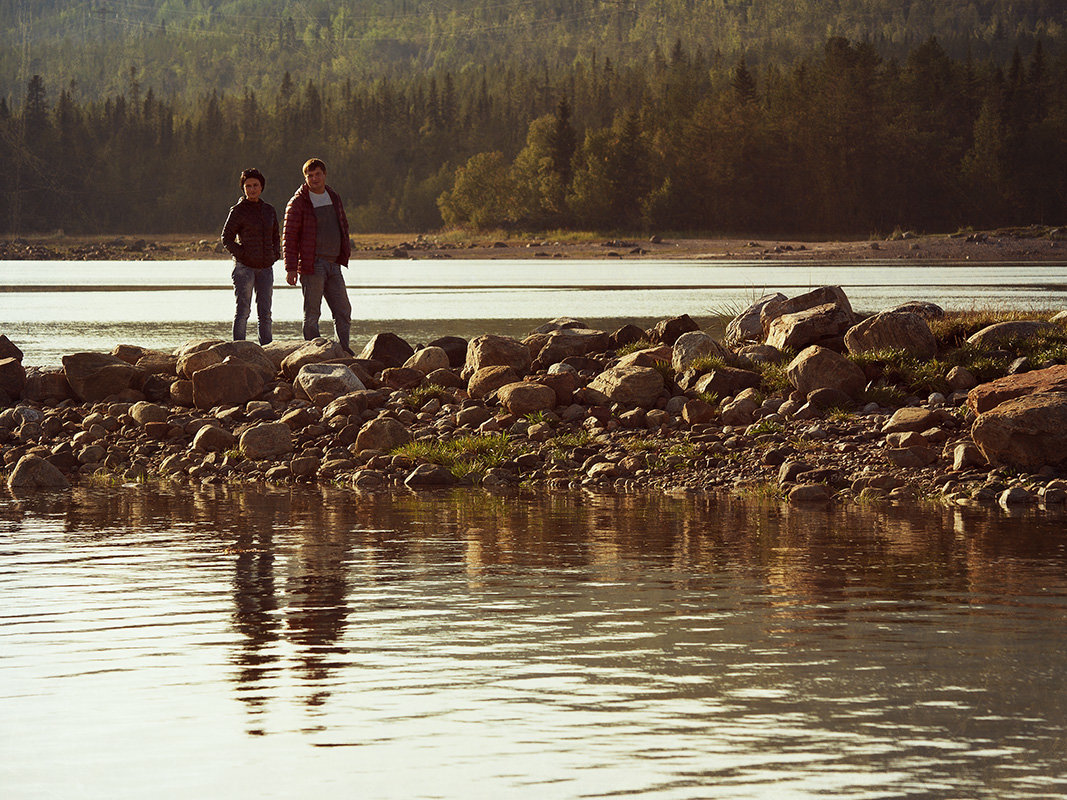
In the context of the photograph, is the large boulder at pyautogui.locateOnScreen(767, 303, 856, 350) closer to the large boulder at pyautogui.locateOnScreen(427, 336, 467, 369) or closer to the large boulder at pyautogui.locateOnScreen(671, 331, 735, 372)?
the large boulder at pyautogui.locateOnScreen(671, 331, 735, 372)

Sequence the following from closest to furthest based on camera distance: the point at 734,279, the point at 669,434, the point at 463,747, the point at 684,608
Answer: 1. the point at 463,747
2. the point at 684,608
3. the point at 669,434
4. the point at 734,279

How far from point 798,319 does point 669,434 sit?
289cm

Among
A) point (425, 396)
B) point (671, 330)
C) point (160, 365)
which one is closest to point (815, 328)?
point (671, 330)

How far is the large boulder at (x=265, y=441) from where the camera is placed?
→ 15.9 meters

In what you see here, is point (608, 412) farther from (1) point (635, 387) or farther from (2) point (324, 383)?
(2) point (324, 383)

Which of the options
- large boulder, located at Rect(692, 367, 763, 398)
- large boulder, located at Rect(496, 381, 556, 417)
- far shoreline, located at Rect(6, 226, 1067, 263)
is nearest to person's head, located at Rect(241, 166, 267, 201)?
large boulder, located at Rect(496, 381, 556, 417)

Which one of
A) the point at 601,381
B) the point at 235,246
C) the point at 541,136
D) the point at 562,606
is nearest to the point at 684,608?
the point at 562,606

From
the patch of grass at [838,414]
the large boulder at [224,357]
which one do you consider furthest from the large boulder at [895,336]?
the large boulder at [224,357]

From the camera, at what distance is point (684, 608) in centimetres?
855

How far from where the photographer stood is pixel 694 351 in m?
17.5

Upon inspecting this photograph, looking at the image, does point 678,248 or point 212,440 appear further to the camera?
point 678,248

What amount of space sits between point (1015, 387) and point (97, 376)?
35.9ft

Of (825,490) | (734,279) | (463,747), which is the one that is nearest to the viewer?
(463,747)

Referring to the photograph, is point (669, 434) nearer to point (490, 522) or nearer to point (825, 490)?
point (825, 490)
